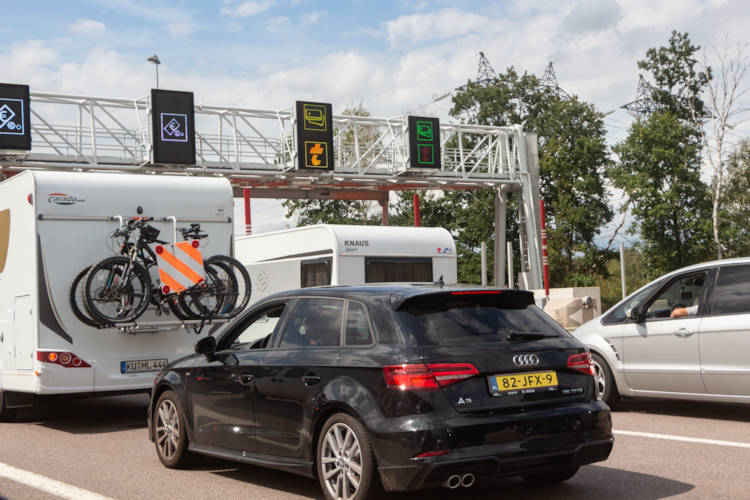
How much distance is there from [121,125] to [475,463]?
3058 centimetres

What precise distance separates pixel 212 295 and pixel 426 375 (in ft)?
22.1

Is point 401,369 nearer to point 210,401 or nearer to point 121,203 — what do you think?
point 210,401

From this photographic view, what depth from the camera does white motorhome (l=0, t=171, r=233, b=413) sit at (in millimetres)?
10961

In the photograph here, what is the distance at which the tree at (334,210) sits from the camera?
59.2 m

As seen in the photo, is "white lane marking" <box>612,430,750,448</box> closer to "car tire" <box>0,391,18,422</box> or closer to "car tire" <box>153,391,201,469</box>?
"car tire" <box>153,391,201,469</box>

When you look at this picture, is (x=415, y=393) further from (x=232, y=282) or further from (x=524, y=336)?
(x=232, y=282)

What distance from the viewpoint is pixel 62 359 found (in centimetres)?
1092

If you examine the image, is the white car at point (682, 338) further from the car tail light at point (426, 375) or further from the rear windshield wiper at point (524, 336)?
the car tail light at point (426, 375)

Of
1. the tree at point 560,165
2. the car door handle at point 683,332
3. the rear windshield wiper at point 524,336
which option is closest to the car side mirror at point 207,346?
the rear windshield wiper at point 524,336

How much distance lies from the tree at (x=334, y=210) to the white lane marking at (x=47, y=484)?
49.7 m

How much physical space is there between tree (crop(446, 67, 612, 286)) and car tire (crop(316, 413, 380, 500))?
165 feet

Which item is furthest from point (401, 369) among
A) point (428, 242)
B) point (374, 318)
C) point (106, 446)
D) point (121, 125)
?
point (121, 125)

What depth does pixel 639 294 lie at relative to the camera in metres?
11.0

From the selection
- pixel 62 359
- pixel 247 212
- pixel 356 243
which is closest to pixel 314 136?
pixel 247 212
